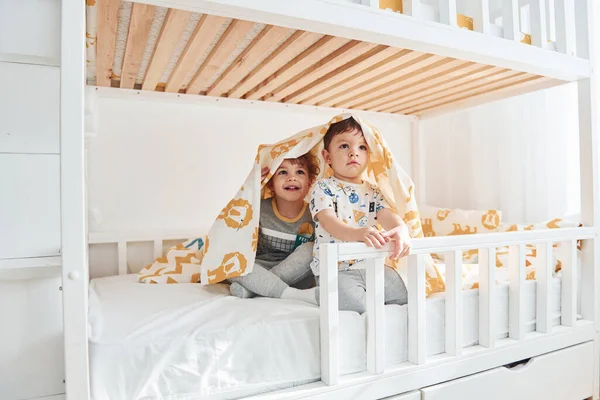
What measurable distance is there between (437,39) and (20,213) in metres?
1.01

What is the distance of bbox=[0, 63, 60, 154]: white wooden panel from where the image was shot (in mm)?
836

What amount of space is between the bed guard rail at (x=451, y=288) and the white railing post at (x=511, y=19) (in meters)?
0.56

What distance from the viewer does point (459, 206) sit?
7.68 ft

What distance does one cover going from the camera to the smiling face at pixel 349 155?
4.34 ft

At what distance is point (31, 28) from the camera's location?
0.84m

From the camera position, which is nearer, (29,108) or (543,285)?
(29,108)


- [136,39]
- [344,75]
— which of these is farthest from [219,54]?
[344,75]

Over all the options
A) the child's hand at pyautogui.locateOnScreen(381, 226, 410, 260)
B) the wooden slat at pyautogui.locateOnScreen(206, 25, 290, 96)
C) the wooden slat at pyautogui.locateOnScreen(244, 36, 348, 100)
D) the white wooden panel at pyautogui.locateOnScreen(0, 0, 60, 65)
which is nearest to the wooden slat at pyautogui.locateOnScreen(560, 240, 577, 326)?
the child's hand at pyautogui.locateOnScreen(381, 226, 410, 260)

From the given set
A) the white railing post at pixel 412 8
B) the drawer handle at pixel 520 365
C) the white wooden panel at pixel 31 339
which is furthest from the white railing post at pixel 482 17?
the white wooden panel at pixel 31 339

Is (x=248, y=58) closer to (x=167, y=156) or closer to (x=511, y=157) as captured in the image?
(x=167, y=156)

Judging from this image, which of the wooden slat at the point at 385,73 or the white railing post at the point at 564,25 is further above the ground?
the white railing post at the point at 564,25

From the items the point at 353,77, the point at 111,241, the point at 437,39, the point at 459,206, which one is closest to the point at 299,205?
the point at 353,77

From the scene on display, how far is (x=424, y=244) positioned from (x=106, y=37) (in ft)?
3.27

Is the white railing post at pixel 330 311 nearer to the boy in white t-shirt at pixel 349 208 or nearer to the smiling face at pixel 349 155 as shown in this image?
the boy in white t-shirt at pixel 349 208
